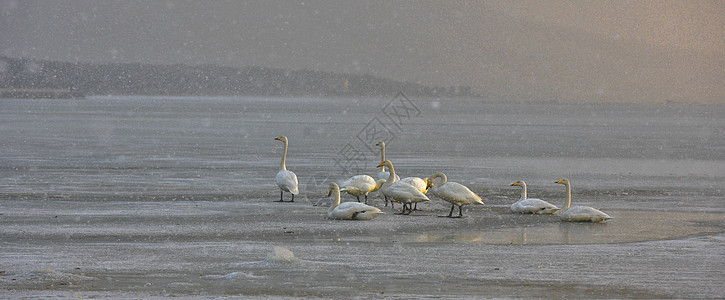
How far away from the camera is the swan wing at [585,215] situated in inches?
495

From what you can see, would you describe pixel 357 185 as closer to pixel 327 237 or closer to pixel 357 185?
pixel 357 185

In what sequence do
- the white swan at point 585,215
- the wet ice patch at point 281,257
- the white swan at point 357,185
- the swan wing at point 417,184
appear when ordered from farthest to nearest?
the white swan at point 357,185 < the swan wing at point 417,184 < the white swan at point 585,215 < the wet ice patch at point 281,257

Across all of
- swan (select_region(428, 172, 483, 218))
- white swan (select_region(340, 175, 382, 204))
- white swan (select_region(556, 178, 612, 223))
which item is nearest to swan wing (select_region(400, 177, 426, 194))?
white swan (select_region(340, 175, 382, 204))

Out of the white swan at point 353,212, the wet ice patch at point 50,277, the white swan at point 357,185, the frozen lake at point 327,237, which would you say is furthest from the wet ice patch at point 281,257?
the white swan at point 357,185

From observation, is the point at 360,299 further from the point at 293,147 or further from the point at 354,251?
the point at 293,147

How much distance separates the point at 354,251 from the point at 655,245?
3752 millimetres

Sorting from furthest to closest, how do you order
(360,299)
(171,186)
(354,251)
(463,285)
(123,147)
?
(123,147), (171,186), (354,251), (463,285), (360,299)

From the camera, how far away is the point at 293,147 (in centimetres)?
3136

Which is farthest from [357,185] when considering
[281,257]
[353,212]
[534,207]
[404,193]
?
[281,257]

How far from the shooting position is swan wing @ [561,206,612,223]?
1256 cm

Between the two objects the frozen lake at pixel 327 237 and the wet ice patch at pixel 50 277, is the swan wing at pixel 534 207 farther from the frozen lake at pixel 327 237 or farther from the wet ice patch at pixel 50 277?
the wet ice patch at pixel 50 277

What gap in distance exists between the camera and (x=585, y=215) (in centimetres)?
1257

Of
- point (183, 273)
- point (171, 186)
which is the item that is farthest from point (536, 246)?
point (171, 186)

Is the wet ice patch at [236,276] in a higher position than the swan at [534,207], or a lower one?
lower
